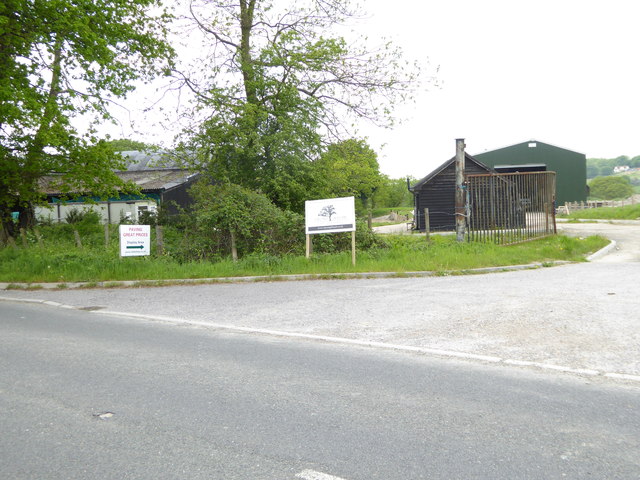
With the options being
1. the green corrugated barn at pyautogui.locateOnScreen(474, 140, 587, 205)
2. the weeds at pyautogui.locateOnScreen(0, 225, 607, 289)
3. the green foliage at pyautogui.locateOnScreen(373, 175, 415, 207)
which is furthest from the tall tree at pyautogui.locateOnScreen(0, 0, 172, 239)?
the green foliage at pyautogui.locateOnScreen(373, 175, 415, 207)

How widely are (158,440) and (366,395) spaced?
1789 millimetres

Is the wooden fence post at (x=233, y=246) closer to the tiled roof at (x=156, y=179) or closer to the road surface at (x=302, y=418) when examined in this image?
the road surface at (x=302, y=418)

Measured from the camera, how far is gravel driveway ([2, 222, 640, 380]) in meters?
6.36

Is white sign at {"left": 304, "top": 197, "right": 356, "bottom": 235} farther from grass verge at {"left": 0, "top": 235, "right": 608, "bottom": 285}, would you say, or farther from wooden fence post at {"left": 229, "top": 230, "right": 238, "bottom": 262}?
wooden fence post at {"left": 229, "top": 230, "right": 238, "bottom": 262}

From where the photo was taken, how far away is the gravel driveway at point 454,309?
636 centimetres

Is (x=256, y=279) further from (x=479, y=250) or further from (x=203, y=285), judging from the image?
(x=479, y=250)

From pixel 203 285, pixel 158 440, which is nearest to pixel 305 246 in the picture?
pixel 203 285

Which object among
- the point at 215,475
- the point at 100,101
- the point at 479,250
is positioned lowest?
the point at 215,475

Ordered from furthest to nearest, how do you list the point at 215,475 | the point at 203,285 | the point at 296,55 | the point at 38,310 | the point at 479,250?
1. the point at 296,55
2. the point at 479,250
3. the point at 203,285
4. the point at 38,310
5. the point at 215,475

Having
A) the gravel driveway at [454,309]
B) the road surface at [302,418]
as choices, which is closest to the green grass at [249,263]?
the gravel driveway at [454,309]

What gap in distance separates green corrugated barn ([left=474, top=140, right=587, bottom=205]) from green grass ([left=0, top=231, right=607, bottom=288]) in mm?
42009

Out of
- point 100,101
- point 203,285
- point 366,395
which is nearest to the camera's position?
point 366,395

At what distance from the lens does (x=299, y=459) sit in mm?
3484

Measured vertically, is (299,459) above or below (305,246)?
below
